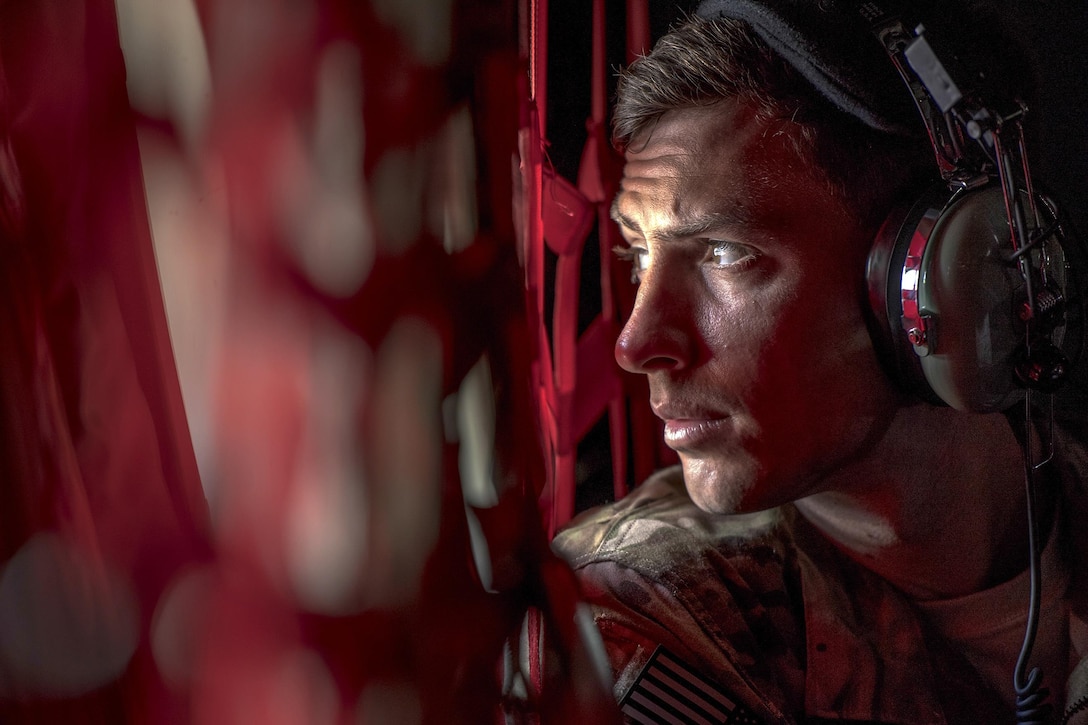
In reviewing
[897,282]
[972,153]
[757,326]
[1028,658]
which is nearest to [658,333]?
[757,326]

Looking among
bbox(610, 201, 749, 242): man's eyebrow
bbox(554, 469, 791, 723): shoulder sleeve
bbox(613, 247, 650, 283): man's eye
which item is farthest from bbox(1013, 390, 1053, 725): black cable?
bbox(613, 247, 650, 283): man's eye

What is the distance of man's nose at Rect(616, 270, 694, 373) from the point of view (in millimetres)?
959

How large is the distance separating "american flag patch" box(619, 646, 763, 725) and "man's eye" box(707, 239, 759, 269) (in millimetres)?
423

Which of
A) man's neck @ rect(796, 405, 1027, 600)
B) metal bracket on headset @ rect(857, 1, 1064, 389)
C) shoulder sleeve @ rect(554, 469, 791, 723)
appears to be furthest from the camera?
man's neck @ rect(796, 405, 1027, 600)

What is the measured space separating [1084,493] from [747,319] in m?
0.50

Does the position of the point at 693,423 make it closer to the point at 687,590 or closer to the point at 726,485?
the point at 726,485

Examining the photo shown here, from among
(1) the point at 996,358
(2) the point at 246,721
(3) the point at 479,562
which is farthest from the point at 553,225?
(2) the point at 246,721

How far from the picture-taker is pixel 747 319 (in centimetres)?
96

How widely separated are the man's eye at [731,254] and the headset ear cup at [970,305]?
168 mm

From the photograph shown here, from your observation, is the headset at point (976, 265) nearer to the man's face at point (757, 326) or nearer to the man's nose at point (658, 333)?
the man's face at point (757, 326)

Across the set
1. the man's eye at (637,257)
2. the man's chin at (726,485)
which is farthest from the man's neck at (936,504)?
the man's eye at (637,257)

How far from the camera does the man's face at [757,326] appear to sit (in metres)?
0.95

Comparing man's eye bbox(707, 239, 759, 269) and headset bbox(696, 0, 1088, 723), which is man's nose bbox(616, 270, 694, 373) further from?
headset bbox(696, 0, 1088, 723)

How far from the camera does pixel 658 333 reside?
96 centimetres
